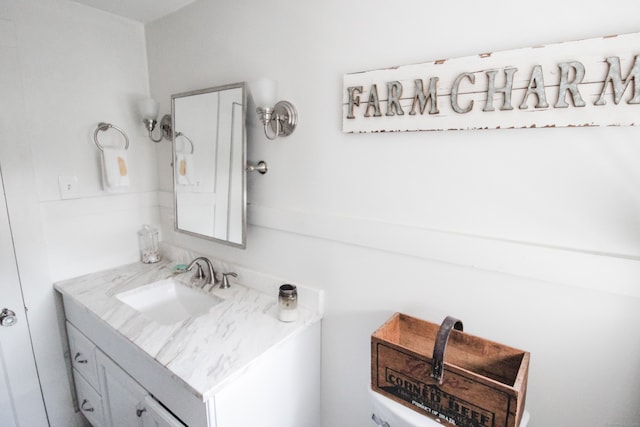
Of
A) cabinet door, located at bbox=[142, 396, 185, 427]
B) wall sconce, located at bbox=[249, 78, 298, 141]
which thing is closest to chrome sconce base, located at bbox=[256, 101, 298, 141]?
wall sconce, located at bbox=[249, 78, 298, 141]

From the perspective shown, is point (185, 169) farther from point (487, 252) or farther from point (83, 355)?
point (487, 252)

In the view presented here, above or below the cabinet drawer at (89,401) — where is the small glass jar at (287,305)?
above

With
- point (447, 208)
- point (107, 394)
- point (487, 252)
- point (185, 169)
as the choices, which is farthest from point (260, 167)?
point (107, 394)

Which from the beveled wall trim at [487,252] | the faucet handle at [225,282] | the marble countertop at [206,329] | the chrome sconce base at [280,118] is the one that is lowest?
the marble countertop at [206,329]

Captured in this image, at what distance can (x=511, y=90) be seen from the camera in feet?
2.70

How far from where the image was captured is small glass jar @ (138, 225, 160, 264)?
6.12 ft

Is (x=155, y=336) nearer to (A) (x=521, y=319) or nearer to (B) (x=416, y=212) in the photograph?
(B) (x=416, y=212)

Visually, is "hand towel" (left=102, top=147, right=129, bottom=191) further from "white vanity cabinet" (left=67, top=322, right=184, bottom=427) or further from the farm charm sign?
the farm charm sign

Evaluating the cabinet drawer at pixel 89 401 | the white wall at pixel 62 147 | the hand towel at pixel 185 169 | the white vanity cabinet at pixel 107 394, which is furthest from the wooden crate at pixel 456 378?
the white wall at pixel 62 147

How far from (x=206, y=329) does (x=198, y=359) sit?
0.17m

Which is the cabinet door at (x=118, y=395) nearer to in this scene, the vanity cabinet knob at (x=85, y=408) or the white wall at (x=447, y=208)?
the vanity cabinet knob at (x=85, y=408)

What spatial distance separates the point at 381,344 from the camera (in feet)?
2.94

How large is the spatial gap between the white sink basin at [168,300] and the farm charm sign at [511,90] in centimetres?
110

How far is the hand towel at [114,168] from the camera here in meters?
1.63
